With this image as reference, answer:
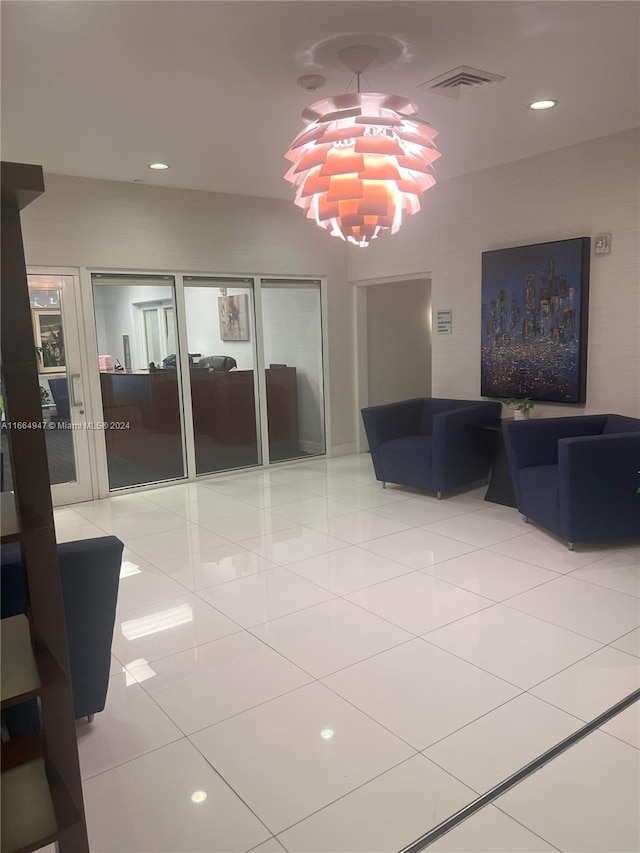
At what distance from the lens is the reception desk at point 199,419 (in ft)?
20.9

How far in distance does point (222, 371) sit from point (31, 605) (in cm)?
549

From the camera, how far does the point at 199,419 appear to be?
685 centimetres

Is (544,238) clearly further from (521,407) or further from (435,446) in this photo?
(435,446)

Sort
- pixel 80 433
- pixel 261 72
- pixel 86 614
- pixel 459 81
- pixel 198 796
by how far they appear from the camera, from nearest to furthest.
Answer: pixel 198 796 < pixel 86 614 < pixel 261 72 < pixel 459 81 < pixel 80 433

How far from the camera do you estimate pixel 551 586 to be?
377cm

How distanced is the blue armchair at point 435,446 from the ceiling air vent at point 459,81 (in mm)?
2553

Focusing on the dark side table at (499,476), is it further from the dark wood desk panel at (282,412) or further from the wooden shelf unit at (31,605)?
the wooden shelf unit at (31,605)

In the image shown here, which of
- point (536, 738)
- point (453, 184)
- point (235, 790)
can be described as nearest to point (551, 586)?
point (536, 738)

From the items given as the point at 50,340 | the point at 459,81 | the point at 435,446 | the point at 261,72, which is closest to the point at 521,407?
the point at 435,446

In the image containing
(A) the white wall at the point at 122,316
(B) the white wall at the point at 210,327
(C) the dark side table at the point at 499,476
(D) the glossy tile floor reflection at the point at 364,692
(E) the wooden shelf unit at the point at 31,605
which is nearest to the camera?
(E) the wooden shelf unit at the point at 31,605

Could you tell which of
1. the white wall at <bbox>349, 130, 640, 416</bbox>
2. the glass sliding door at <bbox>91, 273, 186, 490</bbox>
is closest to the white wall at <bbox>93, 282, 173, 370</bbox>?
the glass sliding door at <bbox>91, 273, 186, 490</bbox>

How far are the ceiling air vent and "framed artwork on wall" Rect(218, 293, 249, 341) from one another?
3.51 m

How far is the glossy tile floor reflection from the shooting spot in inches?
81.0

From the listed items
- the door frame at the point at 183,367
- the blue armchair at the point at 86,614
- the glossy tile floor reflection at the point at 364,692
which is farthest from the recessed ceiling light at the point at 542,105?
the blue armchair at the point at 86,614
